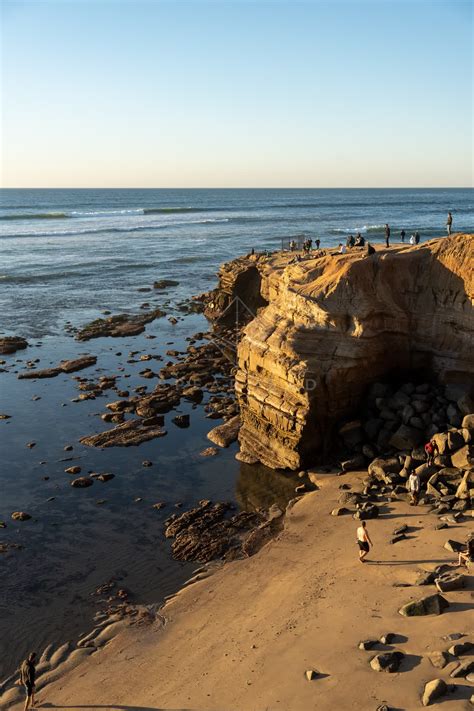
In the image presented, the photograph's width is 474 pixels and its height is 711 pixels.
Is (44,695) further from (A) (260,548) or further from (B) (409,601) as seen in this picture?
(B) (409,601)

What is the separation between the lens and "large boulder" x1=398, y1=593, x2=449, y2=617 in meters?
14.0

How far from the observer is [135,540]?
1947 cm

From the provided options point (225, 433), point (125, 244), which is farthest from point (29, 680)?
point (125, 244)

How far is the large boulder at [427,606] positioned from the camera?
14.0 m

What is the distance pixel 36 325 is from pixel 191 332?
11.6 m

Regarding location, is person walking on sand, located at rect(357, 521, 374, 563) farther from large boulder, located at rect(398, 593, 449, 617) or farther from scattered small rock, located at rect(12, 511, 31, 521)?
scattered small rock, located at rect(12, 511, 31, 521)

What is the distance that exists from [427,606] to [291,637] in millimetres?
3084

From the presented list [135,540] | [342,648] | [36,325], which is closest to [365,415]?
[135,540]

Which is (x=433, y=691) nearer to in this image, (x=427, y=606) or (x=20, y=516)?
(x=427, y=606)

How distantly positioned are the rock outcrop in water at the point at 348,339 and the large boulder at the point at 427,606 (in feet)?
28.4

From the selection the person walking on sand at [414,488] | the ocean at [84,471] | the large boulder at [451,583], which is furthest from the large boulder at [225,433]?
the large boulder at [451,583]

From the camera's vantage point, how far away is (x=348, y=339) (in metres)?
22.6

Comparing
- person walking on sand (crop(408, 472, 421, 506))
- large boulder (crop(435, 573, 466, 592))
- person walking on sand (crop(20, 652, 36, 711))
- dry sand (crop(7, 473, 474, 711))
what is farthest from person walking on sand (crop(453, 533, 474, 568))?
person walking on sand (crop(20, 652, 36, 711))

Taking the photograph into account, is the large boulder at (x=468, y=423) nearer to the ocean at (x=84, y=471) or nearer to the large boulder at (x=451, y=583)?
the ocean at (x=84, y=471)
